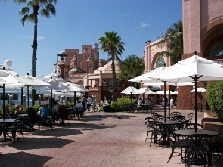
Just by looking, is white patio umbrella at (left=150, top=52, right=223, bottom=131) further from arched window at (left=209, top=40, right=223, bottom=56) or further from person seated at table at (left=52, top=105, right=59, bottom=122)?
arched window at (left=209, top=40, right=223, bottom=56)

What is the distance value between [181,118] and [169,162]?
532 centimetres

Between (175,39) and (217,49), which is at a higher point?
(175,39)

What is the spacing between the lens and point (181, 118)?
42.2 ft

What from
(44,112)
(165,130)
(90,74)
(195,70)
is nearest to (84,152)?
(165,130)

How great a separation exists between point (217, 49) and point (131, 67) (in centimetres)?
3172

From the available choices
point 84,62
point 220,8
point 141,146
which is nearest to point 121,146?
point 141,146

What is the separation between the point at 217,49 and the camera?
2980cm

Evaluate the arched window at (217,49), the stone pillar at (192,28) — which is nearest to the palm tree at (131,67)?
the arched window at (217,49)

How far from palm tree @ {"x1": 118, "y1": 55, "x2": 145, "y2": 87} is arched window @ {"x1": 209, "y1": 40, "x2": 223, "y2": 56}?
99.7 feet

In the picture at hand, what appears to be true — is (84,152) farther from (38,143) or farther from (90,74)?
(90,74)

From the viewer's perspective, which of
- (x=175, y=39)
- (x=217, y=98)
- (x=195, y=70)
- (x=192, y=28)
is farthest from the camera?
(x=175, y=39)

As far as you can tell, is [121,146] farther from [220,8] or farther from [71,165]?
[220,8]

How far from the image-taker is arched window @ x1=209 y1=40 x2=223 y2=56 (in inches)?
1165

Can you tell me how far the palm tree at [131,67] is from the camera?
6056cm
